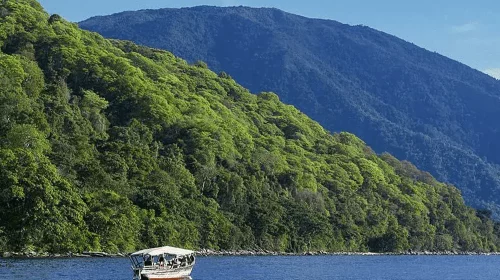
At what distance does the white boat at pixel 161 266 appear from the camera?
2744 inches

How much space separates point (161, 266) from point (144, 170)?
63025 mm

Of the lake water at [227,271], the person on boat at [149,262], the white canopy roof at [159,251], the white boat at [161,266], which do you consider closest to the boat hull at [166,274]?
the white boat at [161,266]

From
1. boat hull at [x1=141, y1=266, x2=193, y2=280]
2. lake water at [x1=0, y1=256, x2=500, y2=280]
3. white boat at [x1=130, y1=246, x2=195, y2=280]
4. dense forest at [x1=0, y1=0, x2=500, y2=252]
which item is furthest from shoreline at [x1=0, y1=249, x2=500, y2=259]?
boat hull at [x1=141, y1=266, x2=193, y2=280]

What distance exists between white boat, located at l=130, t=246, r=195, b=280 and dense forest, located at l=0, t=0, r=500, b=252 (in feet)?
109

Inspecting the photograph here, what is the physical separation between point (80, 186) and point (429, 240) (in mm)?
107397

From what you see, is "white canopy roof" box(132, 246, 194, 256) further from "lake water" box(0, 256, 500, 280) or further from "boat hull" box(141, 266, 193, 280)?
"lake water" box(0, 256, 500, 280)

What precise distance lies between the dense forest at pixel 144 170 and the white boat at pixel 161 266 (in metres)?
33.1

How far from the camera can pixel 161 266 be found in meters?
71.8

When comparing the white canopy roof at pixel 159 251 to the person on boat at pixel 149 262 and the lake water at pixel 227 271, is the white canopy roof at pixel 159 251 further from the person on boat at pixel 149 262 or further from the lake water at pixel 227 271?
the lake water at pixel 227 271

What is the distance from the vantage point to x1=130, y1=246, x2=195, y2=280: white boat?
229 ft

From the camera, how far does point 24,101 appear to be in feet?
415

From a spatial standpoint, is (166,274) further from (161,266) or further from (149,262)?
(149,262)

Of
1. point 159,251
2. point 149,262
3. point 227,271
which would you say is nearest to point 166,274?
point 149,262

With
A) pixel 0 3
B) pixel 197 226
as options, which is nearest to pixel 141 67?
pixel 0 3
